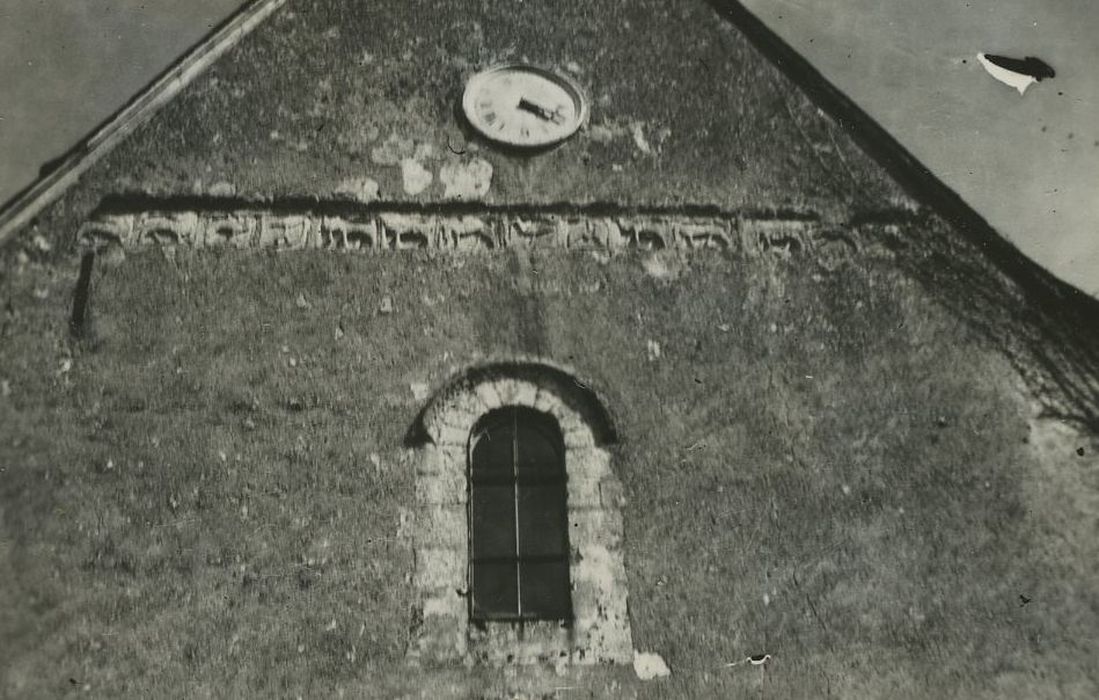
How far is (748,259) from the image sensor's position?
531 centimetres

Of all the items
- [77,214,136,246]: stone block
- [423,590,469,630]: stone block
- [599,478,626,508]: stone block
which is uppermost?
[77,214,136,246]: stone block

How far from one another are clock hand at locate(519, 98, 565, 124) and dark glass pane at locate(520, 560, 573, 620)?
8.45 feet

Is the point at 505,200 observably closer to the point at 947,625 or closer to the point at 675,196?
the point at 675,196

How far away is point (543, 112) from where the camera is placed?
18.2 ft

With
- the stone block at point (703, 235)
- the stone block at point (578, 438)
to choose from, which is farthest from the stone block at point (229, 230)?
the stone block at point (703, 235)

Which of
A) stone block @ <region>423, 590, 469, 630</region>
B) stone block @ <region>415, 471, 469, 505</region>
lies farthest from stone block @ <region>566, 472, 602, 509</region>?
stone block @ <region>423, 590, 469, 630</region>

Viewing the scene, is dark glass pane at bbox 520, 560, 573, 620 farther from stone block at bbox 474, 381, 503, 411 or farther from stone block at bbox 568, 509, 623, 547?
stone block at bbox 474, 381, 503, 411

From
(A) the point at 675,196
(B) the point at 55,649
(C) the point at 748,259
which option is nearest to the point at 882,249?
(C) the point at 748,259

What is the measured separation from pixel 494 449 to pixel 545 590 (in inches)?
30.0

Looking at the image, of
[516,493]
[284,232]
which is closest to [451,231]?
[284,232]

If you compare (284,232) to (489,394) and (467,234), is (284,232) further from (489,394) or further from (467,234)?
(489,394)

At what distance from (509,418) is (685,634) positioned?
140 centimetres

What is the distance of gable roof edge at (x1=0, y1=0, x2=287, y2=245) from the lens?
15.9ft

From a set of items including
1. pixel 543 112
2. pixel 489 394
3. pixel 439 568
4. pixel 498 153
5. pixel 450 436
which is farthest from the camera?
pixel 543 112
